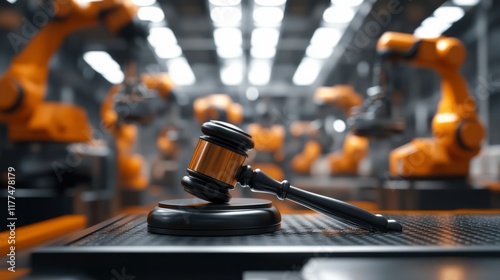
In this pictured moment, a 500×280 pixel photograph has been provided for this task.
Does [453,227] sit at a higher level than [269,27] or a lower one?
lower

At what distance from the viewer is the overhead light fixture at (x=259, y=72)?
6.12 m

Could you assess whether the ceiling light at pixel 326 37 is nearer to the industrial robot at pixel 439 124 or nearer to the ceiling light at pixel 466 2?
the ceiling light at pixel 466 2

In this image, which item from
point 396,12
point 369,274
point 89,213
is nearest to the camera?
point 369,274

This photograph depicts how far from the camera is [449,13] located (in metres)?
3.86

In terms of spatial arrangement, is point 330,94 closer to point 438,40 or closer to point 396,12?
point 396,12

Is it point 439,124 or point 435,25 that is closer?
point 439,124

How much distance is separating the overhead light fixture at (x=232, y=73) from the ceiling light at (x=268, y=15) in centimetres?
145

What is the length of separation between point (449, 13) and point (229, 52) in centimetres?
261

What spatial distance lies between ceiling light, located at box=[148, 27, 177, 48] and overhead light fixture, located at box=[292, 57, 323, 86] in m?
1.90

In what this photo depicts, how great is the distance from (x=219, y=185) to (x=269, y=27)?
431 cm

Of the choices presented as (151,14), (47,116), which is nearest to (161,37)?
(151,14)

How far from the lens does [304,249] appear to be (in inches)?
18.2

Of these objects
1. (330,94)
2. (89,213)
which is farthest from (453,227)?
(330,94)

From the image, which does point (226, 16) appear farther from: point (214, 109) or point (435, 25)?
point (435, 25)
